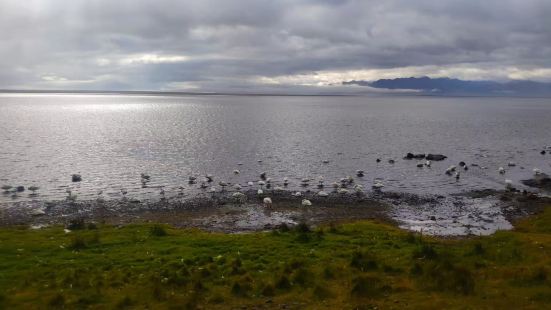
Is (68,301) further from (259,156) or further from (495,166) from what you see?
(495,166)

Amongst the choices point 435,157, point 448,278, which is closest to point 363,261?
point 448,278

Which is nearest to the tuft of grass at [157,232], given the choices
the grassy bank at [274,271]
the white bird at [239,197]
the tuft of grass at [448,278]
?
the grassy bank at [274,271]

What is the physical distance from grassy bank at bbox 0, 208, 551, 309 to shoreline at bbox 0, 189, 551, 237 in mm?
10945

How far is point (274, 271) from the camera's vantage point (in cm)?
1956

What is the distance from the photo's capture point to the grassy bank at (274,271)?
16.2 metres

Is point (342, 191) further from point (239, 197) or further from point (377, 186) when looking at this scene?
point (239, 197)

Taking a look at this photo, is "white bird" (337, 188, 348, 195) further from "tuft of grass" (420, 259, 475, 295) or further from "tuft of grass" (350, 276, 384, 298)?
"tuft of grass" (350, 276, 384, 298)

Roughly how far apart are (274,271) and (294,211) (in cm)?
2241

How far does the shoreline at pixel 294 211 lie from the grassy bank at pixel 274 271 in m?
10.9

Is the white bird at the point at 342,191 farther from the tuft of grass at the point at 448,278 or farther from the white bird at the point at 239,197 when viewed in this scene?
the tuft of grass at the point at 448,278

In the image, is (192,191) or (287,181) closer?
(192,191)

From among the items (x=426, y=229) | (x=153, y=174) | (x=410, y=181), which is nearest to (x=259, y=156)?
(x=153, y=174)

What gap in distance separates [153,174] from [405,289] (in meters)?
46.9

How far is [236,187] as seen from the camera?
5100 centimetres
